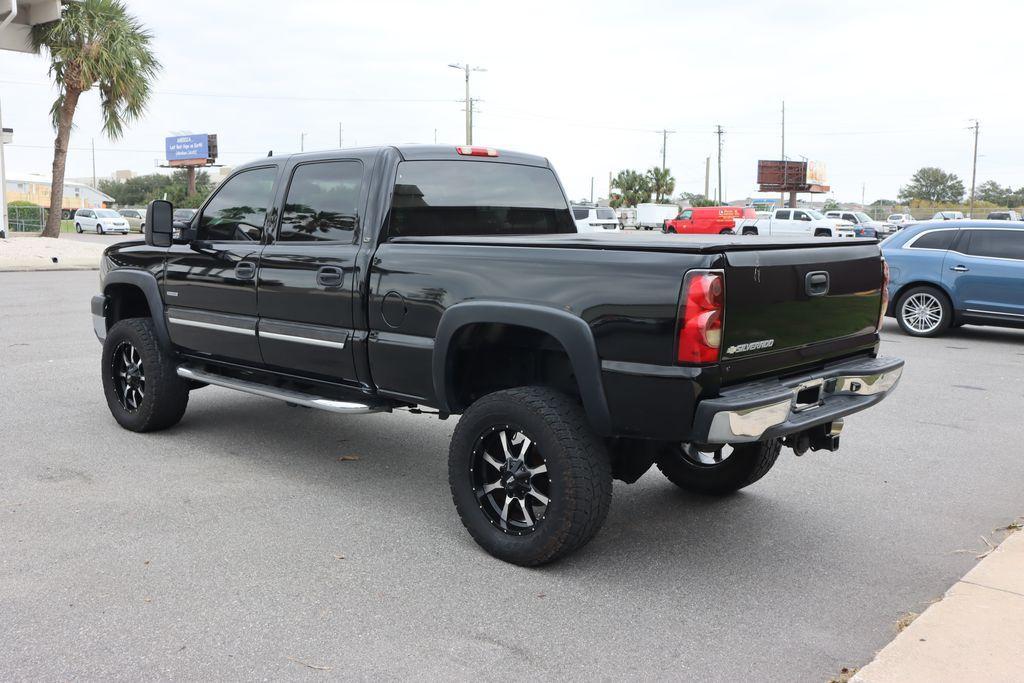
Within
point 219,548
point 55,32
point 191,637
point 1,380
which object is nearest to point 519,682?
point 191,637

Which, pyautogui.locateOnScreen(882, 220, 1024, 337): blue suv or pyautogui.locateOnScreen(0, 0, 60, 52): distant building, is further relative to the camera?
pyautogui.locateOnScreen(0, 0, 60, 52): distant building

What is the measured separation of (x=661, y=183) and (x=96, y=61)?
6220cm

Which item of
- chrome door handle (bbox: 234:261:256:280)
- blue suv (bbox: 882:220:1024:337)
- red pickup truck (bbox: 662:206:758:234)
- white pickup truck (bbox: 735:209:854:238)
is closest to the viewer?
chrome door handle (bbox: 234:261:256:280)

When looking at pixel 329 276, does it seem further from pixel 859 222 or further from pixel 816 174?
pixel 816 174

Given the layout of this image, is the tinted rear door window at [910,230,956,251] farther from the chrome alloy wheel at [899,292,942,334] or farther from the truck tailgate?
the truck tailgate

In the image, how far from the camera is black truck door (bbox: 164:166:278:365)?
5.79m

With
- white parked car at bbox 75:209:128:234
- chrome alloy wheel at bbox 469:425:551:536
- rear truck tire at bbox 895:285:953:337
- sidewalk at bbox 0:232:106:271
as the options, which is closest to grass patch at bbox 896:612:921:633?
chrome alloy wheel at bbox 469:425:551:536

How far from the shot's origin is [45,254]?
27.7 metres

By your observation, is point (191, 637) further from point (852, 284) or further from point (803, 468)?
point (803, 468)

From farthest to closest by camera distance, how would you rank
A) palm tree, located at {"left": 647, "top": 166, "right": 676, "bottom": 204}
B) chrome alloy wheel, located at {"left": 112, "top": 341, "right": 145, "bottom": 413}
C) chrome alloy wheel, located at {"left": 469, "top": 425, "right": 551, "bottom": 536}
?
palm tree, located at {"left": 647, "top": 166, "right": 676, "bottom": 204}, chrome alloy wheel, located at {"left": 112, "top": 341, "right": 145, "bottom": 413}, chrome alloy wheel, located at {"left": 469, "top": 425, "right": 551, "bottom": 536}

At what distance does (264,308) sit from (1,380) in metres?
4.32

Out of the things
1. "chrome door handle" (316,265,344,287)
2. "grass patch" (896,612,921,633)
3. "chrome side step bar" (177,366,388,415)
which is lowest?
"grass patch" (896,612,921,633)

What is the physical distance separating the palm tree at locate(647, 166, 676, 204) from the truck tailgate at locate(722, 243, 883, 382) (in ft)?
273

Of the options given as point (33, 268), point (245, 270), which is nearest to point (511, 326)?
point (245, 270)
